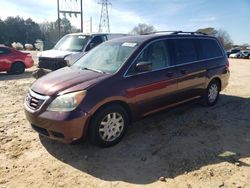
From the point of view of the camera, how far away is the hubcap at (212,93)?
24.2 ft

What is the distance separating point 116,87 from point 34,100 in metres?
1.33

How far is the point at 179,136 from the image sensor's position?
18.0 ft

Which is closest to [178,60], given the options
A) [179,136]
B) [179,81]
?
[179,81]

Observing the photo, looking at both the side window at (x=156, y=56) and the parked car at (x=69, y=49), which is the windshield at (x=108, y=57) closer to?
the side window at (x=156, y=56)

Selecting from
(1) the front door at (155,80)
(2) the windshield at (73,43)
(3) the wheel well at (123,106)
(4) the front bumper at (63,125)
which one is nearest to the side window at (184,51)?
(1) the front door at (155,80)

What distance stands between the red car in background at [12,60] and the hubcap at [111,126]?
435 inches

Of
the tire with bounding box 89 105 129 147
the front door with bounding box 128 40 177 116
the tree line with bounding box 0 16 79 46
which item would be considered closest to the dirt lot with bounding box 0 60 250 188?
the tire with bounding box 89 105 129 147

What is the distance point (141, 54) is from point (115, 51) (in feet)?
1.92

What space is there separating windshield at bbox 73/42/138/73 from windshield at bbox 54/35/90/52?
5768 millimetres

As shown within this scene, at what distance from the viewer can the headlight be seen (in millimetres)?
4488

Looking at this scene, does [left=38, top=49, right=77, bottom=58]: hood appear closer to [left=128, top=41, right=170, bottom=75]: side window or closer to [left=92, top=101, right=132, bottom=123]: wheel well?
[left=128, top=41, right=170, bottom=75]: side window

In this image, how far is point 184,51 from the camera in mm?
6430

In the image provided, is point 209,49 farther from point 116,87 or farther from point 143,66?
point 116,87

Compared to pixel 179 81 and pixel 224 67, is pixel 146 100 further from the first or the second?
pixel 224 67
